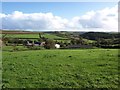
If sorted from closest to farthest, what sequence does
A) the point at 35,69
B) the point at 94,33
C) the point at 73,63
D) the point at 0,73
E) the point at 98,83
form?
1. the point at 98,83
2. the point at 0,73
3. the point at 35,69
4. the point at 73,63
5. the point at 94,33

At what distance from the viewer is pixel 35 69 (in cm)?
1452

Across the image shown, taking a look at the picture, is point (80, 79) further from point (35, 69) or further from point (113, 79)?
point (35, 69)

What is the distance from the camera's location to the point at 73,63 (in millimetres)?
16375

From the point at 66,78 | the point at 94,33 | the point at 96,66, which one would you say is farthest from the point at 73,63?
the point at 94,33

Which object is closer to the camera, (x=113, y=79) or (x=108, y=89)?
(x=108, y=89)

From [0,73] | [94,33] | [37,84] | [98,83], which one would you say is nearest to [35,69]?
[0,73]

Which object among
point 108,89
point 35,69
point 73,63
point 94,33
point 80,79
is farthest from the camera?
point 94,33

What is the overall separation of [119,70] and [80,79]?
3.13 metres

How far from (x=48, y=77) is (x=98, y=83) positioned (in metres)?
2.71

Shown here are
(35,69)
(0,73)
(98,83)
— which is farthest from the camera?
(35,69)

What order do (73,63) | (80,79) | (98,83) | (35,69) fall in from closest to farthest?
(98,83) → (80,79) → (35,69) → (73,63)

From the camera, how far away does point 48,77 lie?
1243 cm

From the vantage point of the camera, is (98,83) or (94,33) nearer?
(98,83)

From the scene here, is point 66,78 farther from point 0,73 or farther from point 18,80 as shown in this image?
point 0,73
